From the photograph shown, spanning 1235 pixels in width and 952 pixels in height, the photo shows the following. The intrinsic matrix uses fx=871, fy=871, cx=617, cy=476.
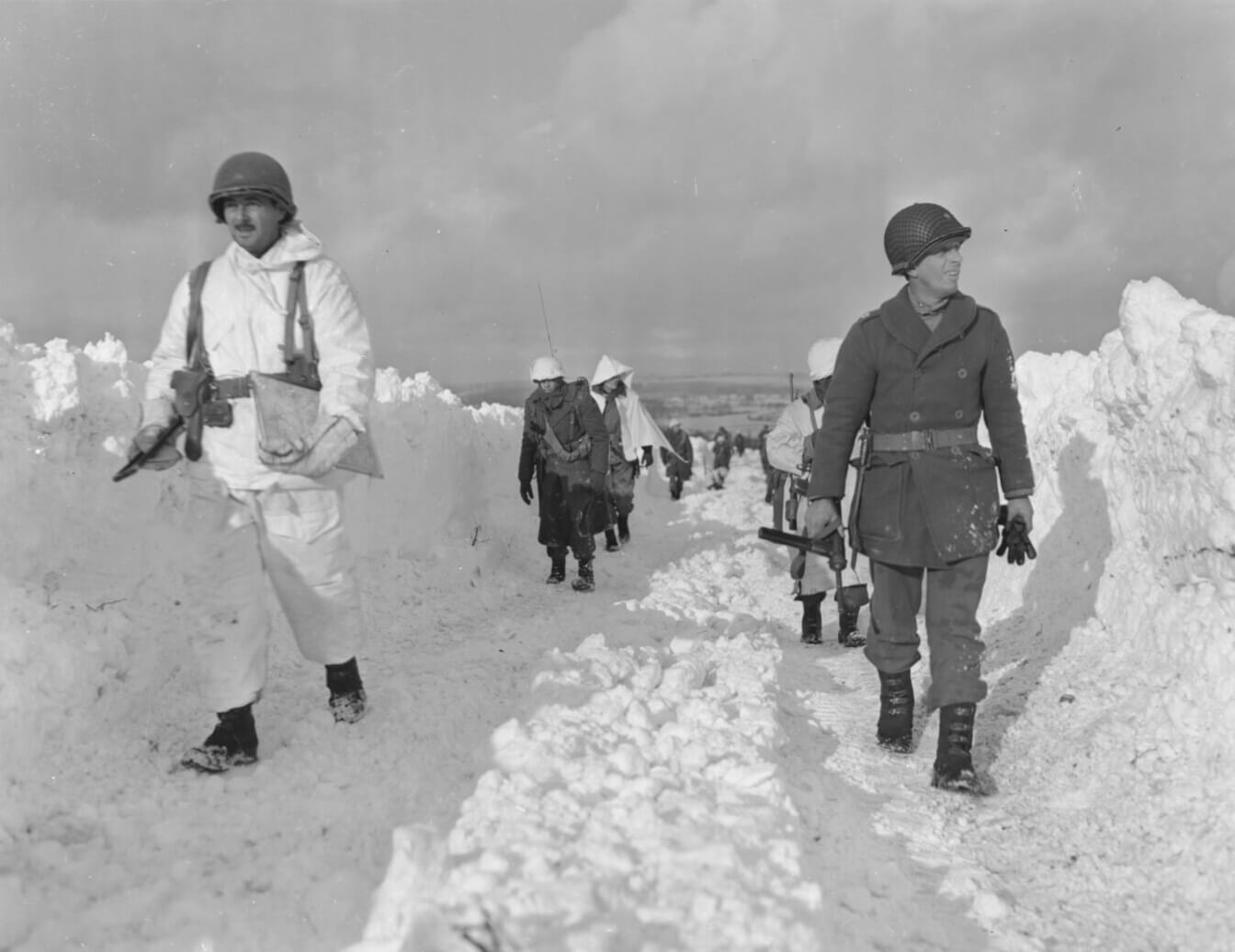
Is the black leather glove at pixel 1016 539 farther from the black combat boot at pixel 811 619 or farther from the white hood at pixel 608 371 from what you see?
the white hood at pixel 608 371

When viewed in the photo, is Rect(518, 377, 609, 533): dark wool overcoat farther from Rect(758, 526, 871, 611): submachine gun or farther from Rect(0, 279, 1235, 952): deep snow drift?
Rect(758, 526, 871, 611): submachine gun

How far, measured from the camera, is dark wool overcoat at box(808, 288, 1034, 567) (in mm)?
3367

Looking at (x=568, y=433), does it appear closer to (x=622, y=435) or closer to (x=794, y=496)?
(x=794, y=496)

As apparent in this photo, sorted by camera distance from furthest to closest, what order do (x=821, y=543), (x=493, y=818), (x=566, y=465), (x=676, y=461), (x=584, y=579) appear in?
(x=676, y=461), (x=566, y=465), (x=584, y=579), (x=821, y=543), (x=493, y=818)

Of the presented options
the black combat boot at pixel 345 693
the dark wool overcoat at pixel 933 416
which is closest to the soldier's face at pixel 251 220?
the black combat boot at pixel 345 693

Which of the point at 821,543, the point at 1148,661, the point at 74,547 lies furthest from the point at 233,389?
the point at 1148,661

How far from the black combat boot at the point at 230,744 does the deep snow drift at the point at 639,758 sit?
0.35 feet

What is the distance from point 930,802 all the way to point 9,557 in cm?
386

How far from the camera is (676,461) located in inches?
846

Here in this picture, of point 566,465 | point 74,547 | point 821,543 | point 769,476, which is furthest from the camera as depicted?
point 769,476

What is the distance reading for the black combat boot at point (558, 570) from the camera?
321 inches

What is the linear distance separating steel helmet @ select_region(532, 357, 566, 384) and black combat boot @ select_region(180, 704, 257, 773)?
5301 millimetres

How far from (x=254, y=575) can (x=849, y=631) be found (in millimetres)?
3995


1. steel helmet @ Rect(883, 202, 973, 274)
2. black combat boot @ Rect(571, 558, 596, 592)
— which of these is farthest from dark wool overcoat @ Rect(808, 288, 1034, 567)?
black combat boot @ Rect(571, 558, 596, 592)
